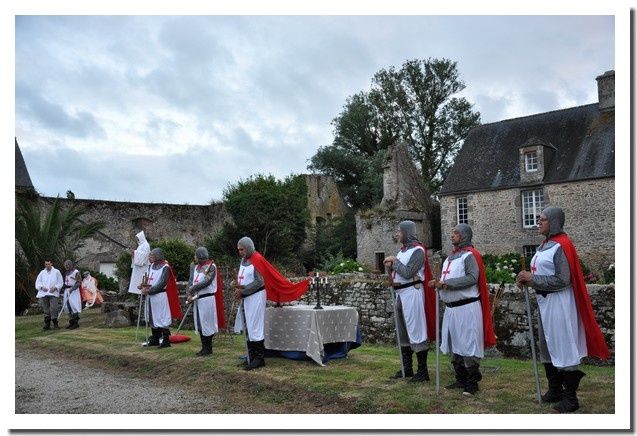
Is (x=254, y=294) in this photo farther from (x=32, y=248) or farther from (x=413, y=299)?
(x=32, y=248)

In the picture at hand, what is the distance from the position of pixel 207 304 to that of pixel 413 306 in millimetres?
3835

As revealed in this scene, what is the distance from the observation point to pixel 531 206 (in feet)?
87.6

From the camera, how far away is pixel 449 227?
1136 inches

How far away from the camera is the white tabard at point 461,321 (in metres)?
6.29

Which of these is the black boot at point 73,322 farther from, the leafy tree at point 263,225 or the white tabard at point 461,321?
the leafy tree at point 263,225

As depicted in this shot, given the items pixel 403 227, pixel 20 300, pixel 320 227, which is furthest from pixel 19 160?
pixel 403 227

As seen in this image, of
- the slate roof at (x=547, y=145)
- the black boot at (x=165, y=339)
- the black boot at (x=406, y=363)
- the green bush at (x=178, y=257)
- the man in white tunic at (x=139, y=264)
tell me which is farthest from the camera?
the slate roof at (x=547, y=145)

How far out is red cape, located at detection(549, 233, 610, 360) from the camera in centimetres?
560

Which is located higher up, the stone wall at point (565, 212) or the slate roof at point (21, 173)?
the slate roof at point (21, 173)

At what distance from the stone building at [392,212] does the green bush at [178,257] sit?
10.7m

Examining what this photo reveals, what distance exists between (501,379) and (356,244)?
24.4 meters

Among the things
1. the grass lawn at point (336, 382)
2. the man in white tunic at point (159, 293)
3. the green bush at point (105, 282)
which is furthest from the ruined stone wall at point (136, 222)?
the grass lawn at point (336, 382)

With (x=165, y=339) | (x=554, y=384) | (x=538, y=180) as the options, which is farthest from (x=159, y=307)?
(x=538, y=180)

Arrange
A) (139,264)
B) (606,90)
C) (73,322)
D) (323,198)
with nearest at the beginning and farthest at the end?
1. (139,264)
2. (73,322)
3. (606,90)
4. (323,198)
